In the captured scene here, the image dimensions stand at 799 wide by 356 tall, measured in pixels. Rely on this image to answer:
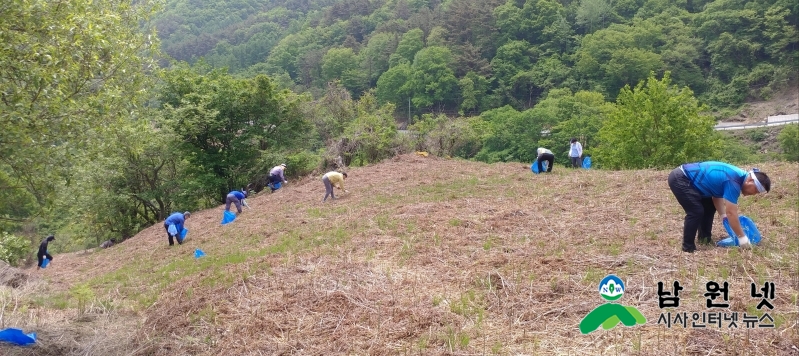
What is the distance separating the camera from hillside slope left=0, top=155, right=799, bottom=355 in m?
5.19

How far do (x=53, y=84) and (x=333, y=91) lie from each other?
2787 cm

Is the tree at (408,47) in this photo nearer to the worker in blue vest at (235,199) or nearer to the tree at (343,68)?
the tree at (343,68)

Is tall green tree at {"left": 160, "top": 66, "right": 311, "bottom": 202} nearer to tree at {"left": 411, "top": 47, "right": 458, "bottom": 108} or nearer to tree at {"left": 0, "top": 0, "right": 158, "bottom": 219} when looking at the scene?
tree at {"left": 0, "top": 0, "right": 158, "bottom": 219}

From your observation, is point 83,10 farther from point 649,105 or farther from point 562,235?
point 649,105

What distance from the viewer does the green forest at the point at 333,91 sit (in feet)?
24.7

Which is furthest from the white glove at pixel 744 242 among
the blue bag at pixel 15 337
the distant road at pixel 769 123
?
the distant road at pixel 769 123

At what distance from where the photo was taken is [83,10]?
7.74 m

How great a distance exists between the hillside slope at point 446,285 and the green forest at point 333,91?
112 inches

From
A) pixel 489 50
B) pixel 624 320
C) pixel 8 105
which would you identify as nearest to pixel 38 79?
pixel 8 105

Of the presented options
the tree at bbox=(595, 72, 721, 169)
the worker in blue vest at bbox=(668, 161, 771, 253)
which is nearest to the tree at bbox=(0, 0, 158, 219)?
the worker in blue vest at bbox=(668, 161, 771, 253)

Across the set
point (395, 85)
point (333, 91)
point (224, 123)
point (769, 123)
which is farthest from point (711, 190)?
point (395, 85)

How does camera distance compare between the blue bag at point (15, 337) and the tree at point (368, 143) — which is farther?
the tree at point (368, 143)

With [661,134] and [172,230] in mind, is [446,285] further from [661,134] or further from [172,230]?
[661,134]

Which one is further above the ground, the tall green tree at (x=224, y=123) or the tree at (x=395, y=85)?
the tall green tree at (x=224, y=123)
